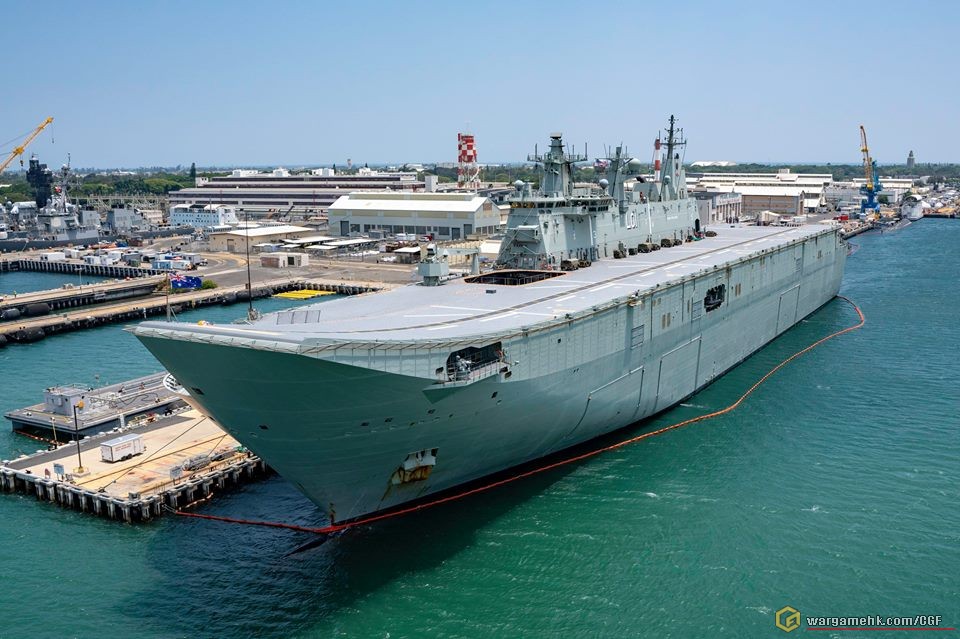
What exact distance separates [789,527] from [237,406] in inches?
524

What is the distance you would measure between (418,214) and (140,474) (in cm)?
5786

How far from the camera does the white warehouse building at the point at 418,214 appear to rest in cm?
7481

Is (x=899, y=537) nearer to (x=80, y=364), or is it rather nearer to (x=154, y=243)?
(x=80, y=364)

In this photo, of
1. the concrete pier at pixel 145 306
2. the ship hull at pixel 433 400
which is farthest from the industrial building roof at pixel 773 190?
the ship hull at pixel 433 400

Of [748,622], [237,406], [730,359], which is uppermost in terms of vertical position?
[237,406]

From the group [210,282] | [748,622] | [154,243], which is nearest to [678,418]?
[748,622]

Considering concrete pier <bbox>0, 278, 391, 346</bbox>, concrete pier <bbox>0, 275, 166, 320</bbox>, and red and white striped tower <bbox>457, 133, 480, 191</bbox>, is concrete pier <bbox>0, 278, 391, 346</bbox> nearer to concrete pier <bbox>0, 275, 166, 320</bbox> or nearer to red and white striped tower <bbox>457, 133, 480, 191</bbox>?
concrete pier <bbox>0, 275, 166, 320</bbox>

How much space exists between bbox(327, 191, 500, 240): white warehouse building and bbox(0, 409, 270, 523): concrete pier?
5250 centimetres

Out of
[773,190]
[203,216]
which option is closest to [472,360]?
[203,216]

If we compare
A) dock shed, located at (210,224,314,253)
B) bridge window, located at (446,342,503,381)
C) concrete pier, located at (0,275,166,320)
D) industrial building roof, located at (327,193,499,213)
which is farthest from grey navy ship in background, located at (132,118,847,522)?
dock shed, located at (210,224,314,253)

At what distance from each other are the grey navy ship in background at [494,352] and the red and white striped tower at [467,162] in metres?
62.6

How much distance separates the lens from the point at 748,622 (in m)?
15.6

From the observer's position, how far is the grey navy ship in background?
50.7 feet

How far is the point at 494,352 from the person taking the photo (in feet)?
61.1
